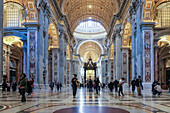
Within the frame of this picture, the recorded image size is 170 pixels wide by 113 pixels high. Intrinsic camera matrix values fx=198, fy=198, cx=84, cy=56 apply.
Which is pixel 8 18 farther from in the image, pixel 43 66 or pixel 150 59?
pixel 150 59

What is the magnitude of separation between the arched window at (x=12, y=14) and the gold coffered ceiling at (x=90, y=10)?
10.6 meters

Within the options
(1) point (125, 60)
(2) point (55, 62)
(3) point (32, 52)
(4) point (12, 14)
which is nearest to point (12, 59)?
(2) point (55, 62)

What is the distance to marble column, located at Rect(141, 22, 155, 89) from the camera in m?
16.1

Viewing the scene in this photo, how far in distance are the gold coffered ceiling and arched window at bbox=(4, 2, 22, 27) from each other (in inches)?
417

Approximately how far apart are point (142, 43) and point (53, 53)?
1445 centimetres

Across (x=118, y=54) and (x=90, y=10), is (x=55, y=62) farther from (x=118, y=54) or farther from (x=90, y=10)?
(x=90, y=10)

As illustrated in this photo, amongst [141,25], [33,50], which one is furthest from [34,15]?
[141,25]

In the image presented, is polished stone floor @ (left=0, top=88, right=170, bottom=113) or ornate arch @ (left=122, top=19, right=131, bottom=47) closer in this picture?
polished stone floor @ (left=0, top=88, right=170, bottom=113)

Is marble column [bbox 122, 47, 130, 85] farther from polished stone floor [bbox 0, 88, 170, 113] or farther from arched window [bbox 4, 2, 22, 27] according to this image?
polished stone floor [bbox 0, 88, 170, 113]

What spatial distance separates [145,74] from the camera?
16172 mm

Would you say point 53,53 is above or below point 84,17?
below

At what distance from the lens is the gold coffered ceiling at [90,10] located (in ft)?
119

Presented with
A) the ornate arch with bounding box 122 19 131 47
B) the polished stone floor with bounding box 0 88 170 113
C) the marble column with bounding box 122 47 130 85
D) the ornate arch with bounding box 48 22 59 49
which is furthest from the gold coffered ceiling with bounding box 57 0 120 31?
the polished stone floor with bounding box 0 88 170 113

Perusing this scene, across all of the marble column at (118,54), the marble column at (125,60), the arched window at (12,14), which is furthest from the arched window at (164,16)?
the arched window at (12,14)
